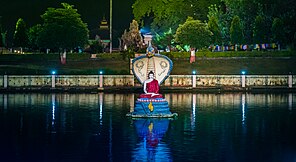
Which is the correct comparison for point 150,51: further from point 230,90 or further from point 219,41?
point 219,41

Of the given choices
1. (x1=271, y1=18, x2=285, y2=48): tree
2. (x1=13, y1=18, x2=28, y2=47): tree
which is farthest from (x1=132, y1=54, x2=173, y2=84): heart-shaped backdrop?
(x1=13, y1=18, x2=28, y2=47): tree

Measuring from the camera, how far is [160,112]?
1016 inches

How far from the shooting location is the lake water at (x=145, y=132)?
16.8 m

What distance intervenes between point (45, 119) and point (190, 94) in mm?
16709

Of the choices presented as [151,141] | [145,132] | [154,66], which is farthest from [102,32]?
[151,141]

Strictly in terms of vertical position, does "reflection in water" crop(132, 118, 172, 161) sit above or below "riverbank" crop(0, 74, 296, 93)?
below

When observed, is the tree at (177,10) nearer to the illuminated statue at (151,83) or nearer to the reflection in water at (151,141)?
the illuminated statue at (151,83)

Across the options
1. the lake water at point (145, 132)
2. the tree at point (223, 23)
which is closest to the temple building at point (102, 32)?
the tree at point (223, 23)

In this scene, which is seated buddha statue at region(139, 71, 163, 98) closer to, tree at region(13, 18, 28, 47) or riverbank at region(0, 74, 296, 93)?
riverbank at region(0, 74, 296, 93)

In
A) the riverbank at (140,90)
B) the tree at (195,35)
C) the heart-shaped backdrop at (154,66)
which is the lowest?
the riverbank at (140,90)

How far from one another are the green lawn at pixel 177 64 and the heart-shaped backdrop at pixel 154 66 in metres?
23.8

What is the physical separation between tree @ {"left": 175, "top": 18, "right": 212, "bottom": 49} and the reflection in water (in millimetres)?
40495

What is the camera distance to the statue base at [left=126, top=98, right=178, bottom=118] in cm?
2541

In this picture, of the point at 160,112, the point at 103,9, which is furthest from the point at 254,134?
the point at 103,9
